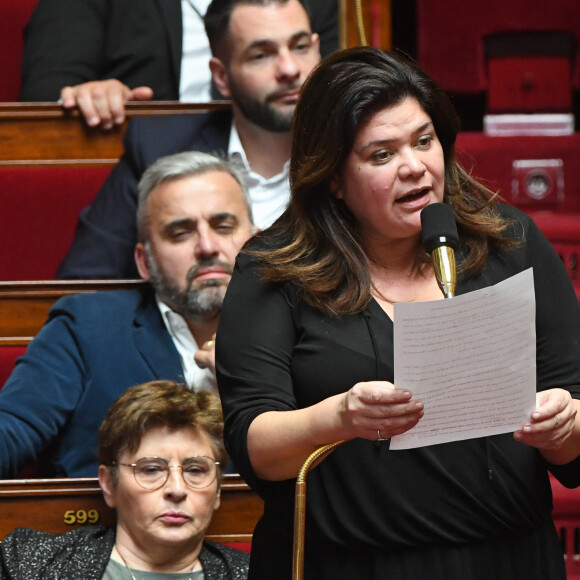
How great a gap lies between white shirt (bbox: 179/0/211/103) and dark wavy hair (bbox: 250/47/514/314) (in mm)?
868

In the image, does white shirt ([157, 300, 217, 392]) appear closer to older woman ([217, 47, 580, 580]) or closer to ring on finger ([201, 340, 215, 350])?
ring on finger ([201, 340, 215, 350])

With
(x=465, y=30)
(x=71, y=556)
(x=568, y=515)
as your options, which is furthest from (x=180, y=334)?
(x=465, y=30)

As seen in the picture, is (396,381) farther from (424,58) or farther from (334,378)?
(424,58)

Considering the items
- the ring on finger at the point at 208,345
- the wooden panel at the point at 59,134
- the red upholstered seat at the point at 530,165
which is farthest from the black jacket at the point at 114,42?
the ring on finger at the point at 208,345

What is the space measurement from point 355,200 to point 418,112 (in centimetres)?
6

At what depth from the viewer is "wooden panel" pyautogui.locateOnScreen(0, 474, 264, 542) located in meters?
0.97

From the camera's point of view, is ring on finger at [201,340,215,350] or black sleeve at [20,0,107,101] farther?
black sleeve at [20,0,107,101]

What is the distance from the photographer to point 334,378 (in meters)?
0.63

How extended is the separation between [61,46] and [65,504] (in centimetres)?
75

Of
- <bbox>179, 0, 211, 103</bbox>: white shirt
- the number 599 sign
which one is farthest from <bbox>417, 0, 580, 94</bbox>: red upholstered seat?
the number 599 sign

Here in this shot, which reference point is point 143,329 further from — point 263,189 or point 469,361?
point 469,361

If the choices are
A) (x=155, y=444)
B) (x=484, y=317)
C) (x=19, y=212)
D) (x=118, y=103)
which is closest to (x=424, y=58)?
(x=118, y=103)

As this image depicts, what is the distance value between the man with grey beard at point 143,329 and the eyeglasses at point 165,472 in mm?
132

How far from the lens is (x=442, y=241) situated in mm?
611
